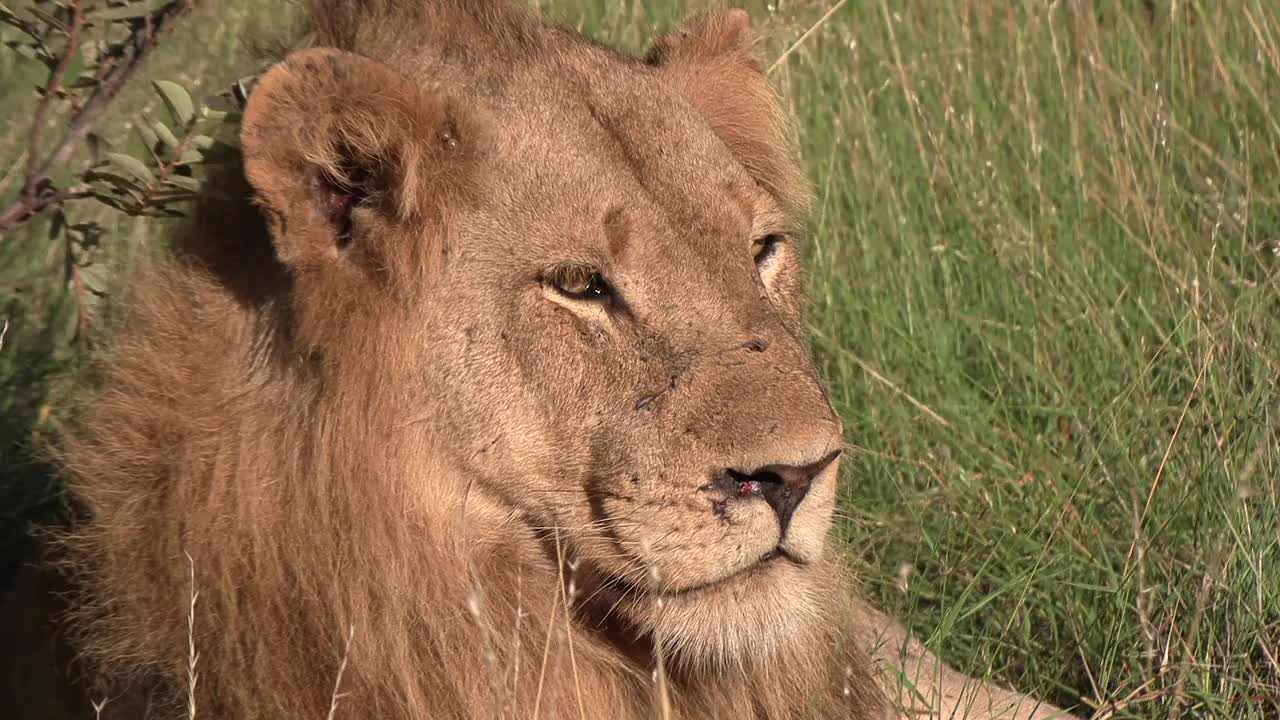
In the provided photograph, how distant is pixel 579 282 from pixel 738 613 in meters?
0.62

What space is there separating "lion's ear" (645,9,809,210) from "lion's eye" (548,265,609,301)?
66 cm

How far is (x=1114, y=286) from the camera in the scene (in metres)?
5.32

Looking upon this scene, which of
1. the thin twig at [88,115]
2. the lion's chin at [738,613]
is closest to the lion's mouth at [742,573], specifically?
the lion's chin at [738,613]

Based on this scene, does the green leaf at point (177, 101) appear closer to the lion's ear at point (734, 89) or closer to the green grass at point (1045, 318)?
the lion's ear at point (734, 89)

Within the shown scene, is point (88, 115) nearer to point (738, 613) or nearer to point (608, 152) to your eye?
point (608, 152)

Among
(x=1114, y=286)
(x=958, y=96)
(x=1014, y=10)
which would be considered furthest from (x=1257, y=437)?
(x=1014, y=10)

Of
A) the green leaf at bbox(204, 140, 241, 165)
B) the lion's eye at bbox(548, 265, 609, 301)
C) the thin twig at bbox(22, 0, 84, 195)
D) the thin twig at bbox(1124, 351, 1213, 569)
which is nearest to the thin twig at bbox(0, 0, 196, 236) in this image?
the thin twig at bbox(22, 0, 84, 195)

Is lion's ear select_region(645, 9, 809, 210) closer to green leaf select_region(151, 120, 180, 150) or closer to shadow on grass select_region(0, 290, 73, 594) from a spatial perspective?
green leaf select_region(151, 120, 180, 150)

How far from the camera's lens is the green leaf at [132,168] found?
3223mm

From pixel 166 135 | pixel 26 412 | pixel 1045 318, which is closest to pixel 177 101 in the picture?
pixel 166 135

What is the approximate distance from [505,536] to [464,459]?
0.52 feet

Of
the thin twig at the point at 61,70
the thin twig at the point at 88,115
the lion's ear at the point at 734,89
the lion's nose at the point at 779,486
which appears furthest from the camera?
the lion's ear at the point at 734,89

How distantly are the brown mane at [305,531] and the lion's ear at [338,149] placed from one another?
0.06 m

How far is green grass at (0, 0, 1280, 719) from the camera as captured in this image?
3982 millimetres
